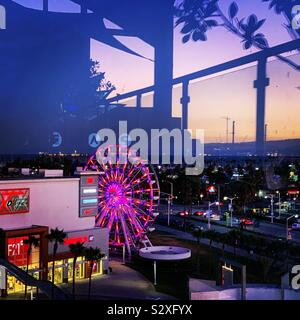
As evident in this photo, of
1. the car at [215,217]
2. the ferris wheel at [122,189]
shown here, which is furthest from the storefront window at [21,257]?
the car at [215,217]

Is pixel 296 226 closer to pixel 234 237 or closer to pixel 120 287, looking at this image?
pixel 234 237

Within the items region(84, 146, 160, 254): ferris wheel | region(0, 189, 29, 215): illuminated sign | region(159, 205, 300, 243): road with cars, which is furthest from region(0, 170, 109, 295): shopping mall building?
region(159, 205, 300, 243): road with cars

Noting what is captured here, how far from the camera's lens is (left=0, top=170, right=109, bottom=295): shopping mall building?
40.1 feet

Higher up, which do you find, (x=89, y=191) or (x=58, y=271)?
(x=89, y=191)

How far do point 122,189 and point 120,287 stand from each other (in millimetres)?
3916

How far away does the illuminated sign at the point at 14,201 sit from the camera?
1238 centimetres

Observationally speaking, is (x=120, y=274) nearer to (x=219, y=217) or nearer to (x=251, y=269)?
(x=251, y=269)

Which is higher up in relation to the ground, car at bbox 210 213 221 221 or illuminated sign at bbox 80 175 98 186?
illuminated sign at bbox 80 175 98 186

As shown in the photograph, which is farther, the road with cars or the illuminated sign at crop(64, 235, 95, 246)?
the road with cars

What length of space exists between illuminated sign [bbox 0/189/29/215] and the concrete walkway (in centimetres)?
226

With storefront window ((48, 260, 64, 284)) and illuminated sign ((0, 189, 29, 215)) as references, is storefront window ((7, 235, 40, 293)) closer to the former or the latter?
storefront window ((48, 260, 64, 284))

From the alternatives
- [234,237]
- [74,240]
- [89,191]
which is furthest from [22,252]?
[234,237]

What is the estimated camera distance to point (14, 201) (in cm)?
1259
